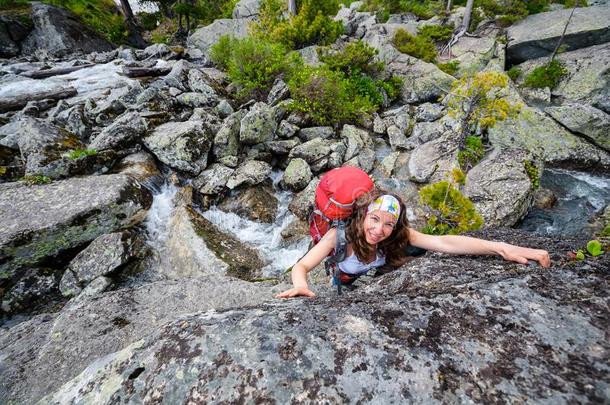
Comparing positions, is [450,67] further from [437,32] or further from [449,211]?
[449,211]

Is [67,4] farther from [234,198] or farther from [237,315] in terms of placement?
[237,315]

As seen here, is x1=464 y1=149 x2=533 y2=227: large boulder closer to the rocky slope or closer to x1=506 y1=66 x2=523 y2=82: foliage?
the rocky slope

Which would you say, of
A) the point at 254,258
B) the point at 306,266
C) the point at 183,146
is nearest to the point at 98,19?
the point at 183,146

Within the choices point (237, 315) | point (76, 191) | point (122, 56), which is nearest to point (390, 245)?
point (237, 315)

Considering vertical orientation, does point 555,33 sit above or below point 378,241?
above

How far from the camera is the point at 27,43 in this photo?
21.2 metres

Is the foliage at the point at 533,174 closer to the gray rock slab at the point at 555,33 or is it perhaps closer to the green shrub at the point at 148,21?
the gray rock slab at the point at 555,33

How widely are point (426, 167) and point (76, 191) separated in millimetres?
10421

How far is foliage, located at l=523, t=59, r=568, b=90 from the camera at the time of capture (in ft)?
50.3

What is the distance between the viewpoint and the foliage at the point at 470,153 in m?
9.27

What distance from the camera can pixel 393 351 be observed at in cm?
142

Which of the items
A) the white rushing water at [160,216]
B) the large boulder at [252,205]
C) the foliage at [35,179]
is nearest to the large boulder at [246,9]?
the large boulder at [252,205]

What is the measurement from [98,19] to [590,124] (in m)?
35.1

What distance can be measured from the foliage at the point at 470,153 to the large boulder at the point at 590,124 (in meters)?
4.60
